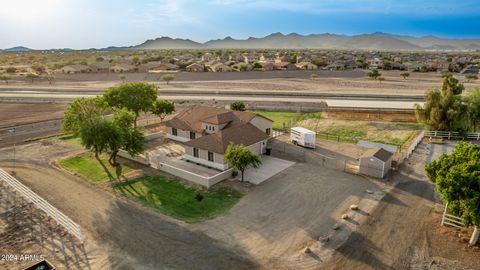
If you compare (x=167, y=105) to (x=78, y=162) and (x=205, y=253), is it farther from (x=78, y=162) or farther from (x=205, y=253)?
(x=205, y=253)

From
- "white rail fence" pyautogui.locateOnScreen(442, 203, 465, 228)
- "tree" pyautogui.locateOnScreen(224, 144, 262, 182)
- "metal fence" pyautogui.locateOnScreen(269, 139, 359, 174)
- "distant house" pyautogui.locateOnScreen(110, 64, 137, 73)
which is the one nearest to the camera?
"white rail fence" pyautogui.locateOnScreen(442, 203, 465, 228)

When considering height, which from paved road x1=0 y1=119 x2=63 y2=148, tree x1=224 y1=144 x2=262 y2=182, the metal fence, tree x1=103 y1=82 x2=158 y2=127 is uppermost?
tree x1=103 y1=82 x2=158 y2=127

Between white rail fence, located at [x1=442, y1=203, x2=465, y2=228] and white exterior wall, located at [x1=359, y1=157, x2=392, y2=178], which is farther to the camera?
white exterior wall, located at [x1=359, y1=157, x2=392, y2=178]

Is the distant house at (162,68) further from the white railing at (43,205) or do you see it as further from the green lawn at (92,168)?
the white railing at (43,205)

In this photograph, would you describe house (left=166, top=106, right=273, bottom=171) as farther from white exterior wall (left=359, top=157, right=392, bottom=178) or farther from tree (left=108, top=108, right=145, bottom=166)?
white exterior wall (left=359, top=157, right=392, bottom=178)

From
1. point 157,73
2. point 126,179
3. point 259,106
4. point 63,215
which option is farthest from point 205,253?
point 157,73

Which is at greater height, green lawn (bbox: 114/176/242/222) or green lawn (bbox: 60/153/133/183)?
green lawn (bbox: 60/153/133/183)

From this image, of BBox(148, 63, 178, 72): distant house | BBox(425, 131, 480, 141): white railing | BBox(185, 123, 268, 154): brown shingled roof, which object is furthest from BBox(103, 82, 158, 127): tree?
BBox(148, 63, 178, 72): distant house
